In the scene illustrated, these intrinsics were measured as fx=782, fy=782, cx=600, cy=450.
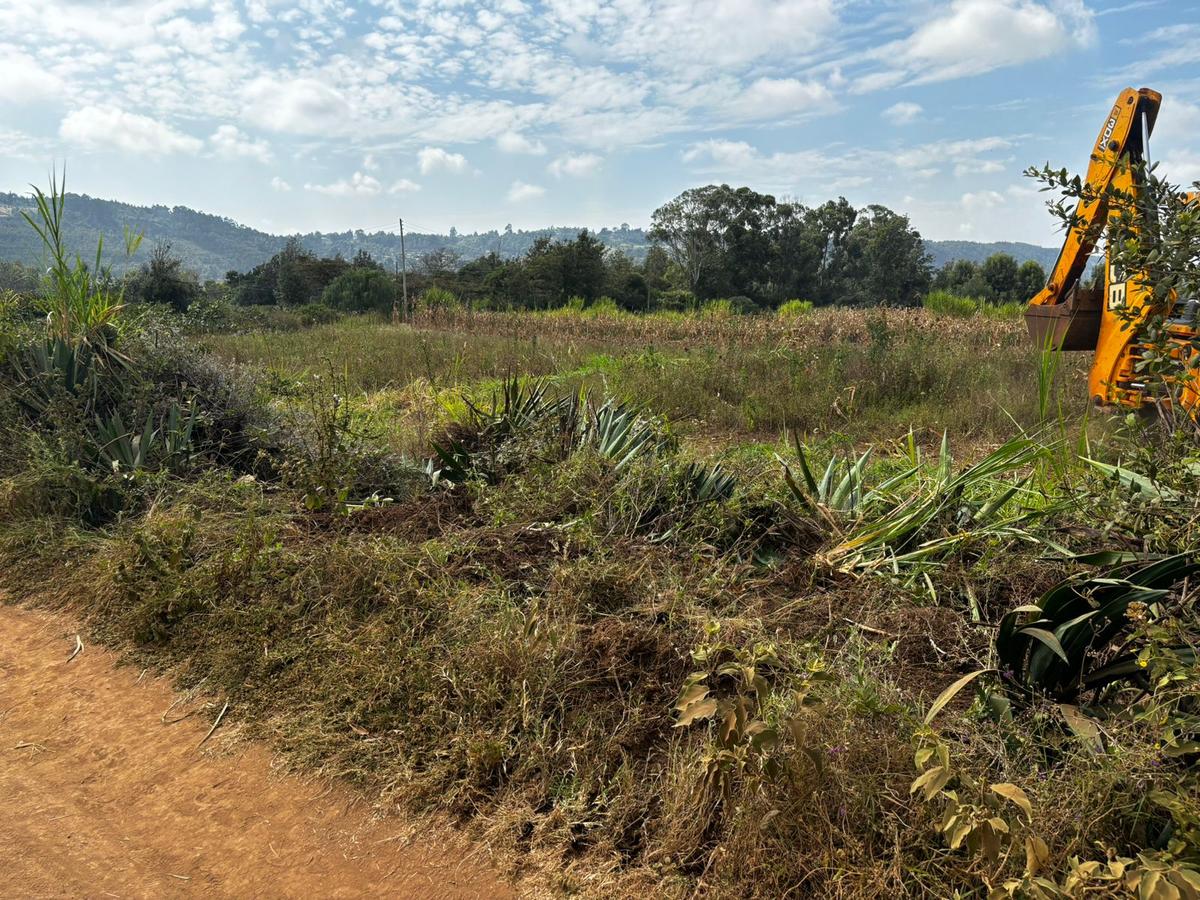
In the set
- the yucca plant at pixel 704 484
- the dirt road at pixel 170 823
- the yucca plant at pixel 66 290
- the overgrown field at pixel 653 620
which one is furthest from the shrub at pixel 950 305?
the dirt road at pixel 170 823

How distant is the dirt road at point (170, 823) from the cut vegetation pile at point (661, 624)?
0.51ft

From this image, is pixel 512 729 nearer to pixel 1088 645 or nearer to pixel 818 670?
pixel 818 670

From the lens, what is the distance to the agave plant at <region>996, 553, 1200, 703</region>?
242cm

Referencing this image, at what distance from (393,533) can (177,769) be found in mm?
1536

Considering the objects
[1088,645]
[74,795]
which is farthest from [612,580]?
[74,795]

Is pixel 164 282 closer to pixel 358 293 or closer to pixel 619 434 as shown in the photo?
pixel 358 293

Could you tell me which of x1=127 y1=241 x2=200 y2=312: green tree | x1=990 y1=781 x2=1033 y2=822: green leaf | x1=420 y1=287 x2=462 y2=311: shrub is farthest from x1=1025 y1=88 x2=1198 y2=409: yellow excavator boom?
x1=127 y1=241 x2=200 y2=312: green tree

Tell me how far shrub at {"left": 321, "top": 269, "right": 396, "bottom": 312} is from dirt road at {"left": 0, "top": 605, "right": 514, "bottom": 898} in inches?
1424

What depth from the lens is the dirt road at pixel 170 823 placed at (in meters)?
2.33

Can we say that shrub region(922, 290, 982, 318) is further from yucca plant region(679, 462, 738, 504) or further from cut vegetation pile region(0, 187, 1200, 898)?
yucca plant region(679, 462, 738, 504)

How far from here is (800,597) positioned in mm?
3387

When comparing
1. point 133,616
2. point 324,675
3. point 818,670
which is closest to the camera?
point 818,670

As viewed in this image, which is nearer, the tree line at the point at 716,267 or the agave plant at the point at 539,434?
the agave plant at the point at 539,434

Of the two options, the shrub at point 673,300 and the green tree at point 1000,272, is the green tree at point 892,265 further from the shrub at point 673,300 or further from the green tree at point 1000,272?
the shrub at point 673,300
